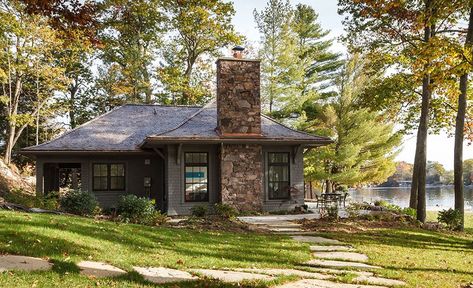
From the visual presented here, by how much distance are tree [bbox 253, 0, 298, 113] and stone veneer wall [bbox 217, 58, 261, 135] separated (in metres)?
10.6

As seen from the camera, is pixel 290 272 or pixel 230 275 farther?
pixel 290 272

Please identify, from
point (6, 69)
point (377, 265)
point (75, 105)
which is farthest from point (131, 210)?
point (75, 105)

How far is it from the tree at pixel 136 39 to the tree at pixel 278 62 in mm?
6967

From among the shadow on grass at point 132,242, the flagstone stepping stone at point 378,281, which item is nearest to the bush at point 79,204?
the shadow on grass at point 132,242

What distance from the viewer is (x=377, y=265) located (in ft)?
23.7

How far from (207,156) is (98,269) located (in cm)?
990

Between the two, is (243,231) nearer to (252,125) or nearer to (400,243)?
(400,243)

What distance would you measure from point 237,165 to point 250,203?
4.58ft

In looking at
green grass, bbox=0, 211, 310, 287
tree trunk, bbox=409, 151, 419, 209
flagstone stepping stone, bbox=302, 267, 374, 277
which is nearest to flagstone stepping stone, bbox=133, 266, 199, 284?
green grass, bbox=0, 211, 310, 287

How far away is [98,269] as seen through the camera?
209 inches

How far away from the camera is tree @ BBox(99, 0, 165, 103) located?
26.4m

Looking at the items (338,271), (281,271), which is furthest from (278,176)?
(281,271)

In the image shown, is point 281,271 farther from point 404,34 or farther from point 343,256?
point 404,34

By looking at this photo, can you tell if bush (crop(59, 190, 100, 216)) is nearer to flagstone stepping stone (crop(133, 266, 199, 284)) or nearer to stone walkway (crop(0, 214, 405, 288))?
stone walkway (crop(0, 214, 405, 288))
